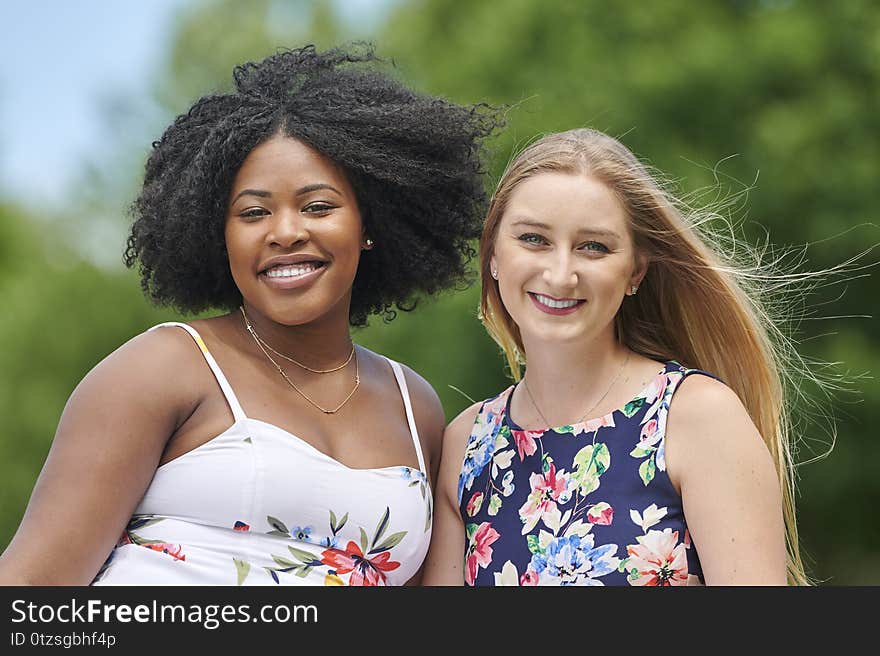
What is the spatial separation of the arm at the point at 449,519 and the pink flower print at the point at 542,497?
0.28 metres

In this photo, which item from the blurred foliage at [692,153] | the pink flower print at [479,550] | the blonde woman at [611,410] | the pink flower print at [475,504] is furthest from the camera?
the blurred foliage at [692,153]

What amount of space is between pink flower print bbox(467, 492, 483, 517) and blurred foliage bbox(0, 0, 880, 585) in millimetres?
5415

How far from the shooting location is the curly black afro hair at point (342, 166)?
324 cm

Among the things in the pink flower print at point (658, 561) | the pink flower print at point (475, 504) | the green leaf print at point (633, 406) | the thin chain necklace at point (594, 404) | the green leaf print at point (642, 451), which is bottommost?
the pink flower print at point (658, 561)

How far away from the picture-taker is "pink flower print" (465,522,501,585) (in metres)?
3.25

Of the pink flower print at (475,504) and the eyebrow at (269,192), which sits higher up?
the eyebrow at (269,192)

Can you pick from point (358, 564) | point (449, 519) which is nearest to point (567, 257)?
point (449, 519)

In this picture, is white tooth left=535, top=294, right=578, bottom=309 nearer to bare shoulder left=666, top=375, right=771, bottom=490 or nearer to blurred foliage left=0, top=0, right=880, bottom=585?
bare shoulder left=666, top=375, right=771, bottom=490

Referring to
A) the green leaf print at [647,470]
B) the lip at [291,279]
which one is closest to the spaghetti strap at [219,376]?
the lip at [291,279]

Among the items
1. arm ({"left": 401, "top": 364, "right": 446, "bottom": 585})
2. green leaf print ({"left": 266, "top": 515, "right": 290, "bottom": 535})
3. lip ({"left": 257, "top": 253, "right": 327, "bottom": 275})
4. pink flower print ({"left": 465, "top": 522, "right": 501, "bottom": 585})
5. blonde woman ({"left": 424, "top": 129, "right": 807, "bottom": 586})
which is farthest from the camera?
arm ({"left": 401, "top": 364, "right": 446, "bottom": 585})

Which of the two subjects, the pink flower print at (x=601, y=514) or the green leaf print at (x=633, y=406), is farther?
the green leaf print at (x=633, y=406)

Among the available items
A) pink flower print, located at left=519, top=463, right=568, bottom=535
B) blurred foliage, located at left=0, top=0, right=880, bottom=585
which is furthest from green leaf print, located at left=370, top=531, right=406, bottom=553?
blurred foliage, located at left=0, top=0, right=880, bottom=585

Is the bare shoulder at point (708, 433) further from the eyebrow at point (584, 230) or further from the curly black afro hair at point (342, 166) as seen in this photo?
the curly black afro hair at point (342, 166)

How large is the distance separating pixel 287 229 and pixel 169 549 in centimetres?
88
